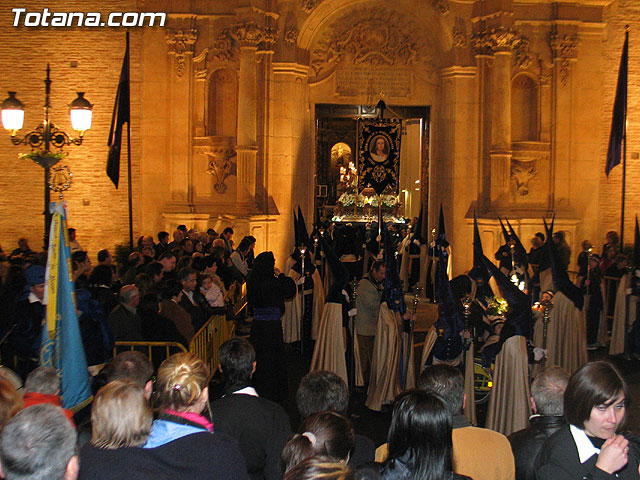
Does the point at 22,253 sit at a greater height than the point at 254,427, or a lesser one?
greater

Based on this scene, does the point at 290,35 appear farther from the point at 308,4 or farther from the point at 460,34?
the point at 460,34

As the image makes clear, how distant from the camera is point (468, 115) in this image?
58.6 ft

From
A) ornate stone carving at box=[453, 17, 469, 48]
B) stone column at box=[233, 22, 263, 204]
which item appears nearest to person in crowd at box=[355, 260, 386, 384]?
stone column at box=[233, 22, 263, 204]

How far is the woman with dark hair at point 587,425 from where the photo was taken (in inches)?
142

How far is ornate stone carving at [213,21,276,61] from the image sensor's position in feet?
55.2

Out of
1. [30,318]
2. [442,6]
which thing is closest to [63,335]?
[30,318]

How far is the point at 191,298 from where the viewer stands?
8.98 meters

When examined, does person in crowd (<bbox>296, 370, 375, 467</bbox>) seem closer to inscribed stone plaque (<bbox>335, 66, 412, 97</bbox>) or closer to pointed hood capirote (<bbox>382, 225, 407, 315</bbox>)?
pointed hood capirote (<bbox>382, 225, 407, 315</bbox>)

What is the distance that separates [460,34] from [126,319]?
12.7m

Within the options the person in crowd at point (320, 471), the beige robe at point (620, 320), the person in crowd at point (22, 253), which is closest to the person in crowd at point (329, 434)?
the person in crowd at point (320, 471)

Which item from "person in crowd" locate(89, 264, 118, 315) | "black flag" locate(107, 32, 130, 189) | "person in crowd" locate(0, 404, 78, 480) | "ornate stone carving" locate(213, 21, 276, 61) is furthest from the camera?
"ornate stone carving" locate(213, 21, 276, 61)

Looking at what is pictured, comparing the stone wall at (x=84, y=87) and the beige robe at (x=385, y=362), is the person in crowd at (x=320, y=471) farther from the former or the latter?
the stone wall at (x=84, y=87)

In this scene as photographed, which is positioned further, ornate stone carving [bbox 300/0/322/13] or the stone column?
ornate stone carving [bbox 300/0/322/13]

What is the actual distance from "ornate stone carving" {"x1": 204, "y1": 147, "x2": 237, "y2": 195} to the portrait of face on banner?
3.05 metres
